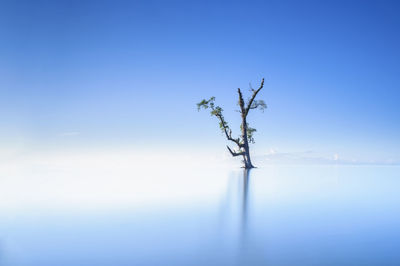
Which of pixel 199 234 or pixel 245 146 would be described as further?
pixel 245 146

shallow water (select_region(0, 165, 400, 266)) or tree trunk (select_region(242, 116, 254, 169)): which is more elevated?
tree trunk (select_region(242, 116, 254, 169))

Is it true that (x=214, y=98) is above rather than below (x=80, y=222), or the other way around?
above

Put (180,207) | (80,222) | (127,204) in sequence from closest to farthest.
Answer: (80,222), (180,207), (127,204)

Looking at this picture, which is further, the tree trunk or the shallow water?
the tree trunk

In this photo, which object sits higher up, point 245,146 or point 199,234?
point 245,146

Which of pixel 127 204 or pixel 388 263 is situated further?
pixel 127 204

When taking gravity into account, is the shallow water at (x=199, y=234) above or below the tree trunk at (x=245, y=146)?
below

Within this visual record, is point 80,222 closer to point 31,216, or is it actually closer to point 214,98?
point 31,216

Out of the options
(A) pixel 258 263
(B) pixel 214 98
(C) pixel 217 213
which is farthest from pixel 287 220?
(B) pixel 214 98

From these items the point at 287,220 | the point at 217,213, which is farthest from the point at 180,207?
the point at 287,220

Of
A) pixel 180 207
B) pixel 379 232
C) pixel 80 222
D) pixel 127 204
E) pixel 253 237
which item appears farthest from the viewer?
pixel 127 204

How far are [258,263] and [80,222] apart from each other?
3.93 meters

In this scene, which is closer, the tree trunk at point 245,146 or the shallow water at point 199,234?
the shallow water at point 199,234

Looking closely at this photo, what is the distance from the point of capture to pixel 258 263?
3121mm
